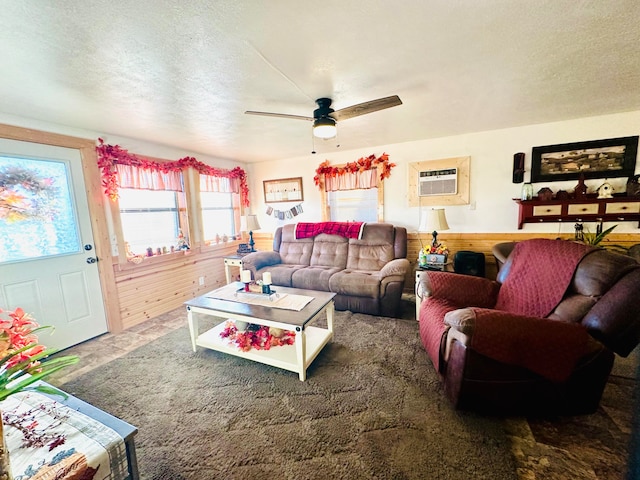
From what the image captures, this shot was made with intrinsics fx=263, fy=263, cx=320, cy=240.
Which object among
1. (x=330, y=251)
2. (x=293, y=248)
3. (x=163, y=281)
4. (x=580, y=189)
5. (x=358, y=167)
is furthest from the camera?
(x=293, y=248)

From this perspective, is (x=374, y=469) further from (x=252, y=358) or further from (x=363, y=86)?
(x=363, y=86)

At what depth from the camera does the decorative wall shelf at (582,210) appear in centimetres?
295

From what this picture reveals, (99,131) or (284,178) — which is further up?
(99,131)

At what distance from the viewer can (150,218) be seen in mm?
3480

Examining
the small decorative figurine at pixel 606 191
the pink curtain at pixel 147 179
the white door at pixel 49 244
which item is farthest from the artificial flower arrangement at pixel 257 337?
the small decorative figurine at pixel 606 191

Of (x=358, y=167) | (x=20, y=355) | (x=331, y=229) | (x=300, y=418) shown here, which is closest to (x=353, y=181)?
(x=358, y=167)

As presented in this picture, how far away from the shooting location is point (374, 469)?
4.35ft

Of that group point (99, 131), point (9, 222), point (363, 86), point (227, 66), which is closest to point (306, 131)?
point (363, 86)

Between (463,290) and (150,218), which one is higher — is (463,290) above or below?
below

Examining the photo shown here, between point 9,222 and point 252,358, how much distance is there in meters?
2.44

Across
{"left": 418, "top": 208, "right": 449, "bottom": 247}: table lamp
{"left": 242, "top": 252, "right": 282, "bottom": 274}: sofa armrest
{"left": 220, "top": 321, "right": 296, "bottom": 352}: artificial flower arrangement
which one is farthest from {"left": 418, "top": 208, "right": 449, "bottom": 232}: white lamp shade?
{"left": 242, "top": 252, "right": 282, "bottom": 274}: sofa armrest

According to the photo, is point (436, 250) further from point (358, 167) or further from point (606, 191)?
point (606, 191)

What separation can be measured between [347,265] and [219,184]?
8.35 ft

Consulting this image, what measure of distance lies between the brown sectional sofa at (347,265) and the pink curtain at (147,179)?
146 cm
